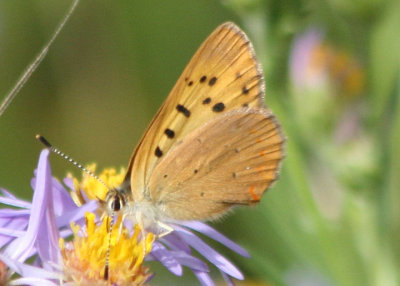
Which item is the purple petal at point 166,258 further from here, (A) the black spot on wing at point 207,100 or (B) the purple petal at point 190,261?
(A) the black spot on wing at point 207,100

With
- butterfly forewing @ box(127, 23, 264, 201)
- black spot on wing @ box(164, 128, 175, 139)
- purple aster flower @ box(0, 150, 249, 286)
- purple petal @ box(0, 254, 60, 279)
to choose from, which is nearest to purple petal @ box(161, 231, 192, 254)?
purple aster flower @ box(0, 150, 249, 286)

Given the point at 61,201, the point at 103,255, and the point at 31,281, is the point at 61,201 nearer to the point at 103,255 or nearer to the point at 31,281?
the point at 103,255

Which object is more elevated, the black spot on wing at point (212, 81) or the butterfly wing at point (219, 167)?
the black spot on wing at point (212, 81)

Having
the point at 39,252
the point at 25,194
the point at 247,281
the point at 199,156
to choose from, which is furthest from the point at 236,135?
the point at 25,194

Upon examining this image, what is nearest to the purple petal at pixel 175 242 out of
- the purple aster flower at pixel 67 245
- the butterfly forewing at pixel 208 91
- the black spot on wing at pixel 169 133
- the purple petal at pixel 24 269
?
the purple aster flower at pixel 67 245

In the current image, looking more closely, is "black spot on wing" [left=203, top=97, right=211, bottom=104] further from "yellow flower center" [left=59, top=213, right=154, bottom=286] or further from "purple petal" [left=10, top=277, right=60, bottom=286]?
"purple petal" [left=10, top=277, right=60, bottom=286]

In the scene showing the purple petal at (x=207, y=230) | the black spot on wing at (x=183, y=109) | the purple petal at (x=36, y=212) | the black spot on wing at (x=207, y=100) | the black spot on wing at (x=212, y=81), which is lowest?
the purple petal at (x=36, y=212)

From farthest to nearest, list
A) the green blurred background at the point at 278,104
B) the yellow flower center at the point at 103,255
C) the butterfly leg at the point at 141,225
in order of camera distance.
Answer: the green blurred background at the point at 278,104, the butterfly leg at the point at 141,225, the yellow flower center at the point at 103,255
